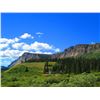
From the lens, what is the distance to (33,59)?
35.8 feet

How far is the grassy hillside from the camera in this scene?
10867 millimetres

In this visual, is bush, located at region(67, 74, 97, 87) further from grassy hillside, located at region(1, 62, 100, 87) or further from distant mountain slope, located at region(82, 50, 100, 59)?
distant mountain slope, located at region(82, 50, 100, 59)

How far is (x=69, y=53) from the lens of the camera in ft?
35.6

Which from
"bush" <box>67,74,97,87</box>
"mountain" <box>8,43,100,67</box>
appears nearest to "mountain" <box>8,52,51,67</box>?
"mountain" <box>8,43,100,67</box>

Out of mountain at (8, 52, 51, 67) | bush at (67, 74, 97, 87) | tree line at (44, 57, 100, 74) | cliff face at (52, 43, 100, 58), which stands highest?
cliff face at (52, 43, 100, 58)

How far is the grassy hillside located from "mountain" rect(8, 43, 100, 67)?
7 cm

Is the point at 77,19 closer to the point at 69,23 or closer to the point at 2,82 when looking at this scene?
the point at 69,23

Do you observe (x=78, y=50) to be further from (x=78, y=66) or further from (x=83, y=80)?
(x=83, y=80)

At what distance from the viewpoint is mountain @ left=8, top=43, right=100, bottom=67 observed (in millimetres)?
10859

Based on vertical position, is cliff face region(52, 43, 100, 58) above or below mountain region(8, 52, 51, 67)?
above

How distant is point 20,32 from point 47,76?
0.67m

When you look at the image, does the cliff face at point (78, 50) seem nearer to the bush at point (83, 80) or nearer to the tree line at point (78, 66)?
the tree line at point (78, 66)

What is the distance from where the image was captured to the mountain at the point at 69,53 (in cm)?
1086

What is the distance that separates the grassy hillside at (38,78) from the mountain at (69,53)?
0.07 metres
